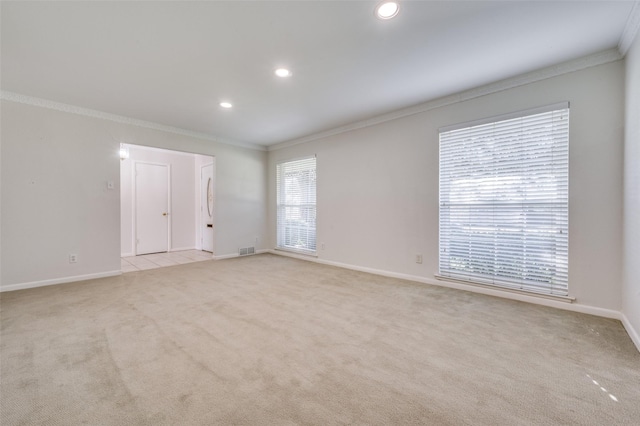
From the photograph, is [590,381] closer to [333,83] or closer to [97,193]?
[333,83]

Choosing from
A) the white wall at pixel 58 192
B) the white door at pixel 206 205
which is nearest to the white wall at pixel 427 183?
the white door at pixel 206 205

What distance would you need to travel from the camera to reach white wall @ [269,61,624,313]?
2.54 meters

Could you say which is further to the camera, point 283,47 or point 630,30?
point 283,47

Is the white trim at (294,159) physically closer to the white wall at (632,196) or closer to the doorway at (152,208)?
the doorway at (152,208)

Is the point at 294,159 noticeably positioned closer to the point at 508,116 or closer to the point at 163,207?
the point at 163,207

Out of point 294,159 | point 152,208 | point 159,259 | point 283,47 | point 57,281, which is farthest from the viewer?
point 152,208

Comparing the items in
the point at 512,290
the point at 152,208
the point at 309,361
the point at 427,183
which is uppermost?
the point at 427,183

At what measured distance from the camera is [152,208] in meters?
6.30

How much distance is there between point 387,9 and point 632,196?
2.54 meters

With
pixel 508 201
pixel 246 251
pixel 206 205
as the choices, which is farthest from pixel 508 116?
pixel 206 205

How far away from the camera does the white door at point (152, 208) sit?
611cm

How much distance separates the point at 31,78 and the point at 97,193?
1.64 metres

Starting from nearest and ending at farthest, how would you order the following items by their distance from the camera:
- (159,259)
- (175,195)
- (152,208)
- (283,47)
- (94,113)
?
1. (283,47)
2. (94,113)
3. (159,259)
4. (152,208)
5. (175,195)

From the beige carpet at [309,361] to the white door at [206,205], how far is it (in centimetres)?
348
